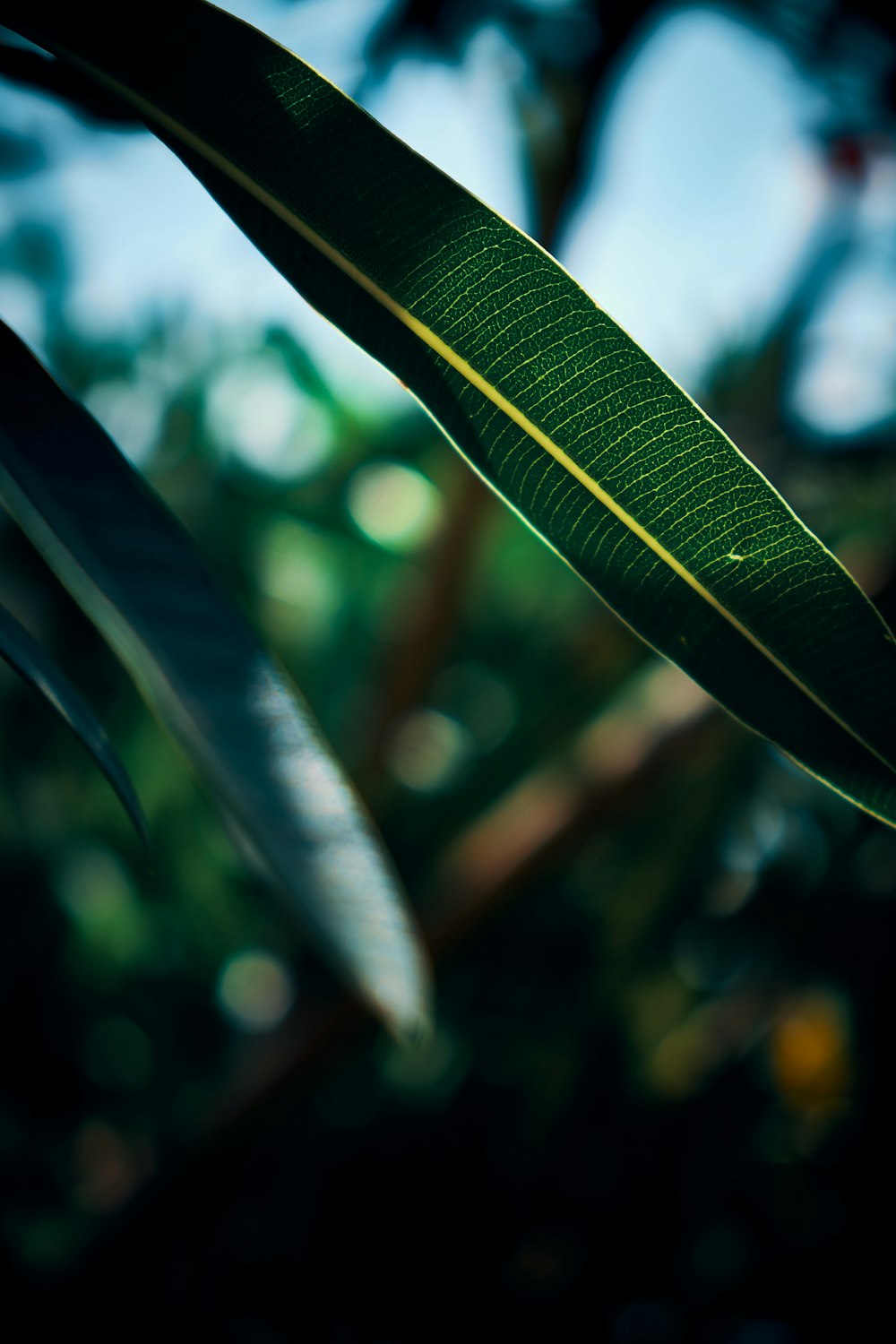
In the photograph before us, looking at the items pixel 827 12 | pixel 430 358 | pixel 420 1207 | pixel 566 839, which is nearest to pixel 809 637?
pixel 430 358

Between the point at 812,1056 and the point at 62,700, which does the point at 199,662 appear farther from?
the point at 812,1056

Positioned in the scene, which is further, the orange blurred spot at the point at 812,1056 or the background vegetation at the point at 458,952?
the orange blurred spot at the point at 812,1056

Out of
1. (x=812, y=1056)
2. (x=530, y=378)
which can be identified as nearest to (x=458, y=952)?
(x=812, y=1056)

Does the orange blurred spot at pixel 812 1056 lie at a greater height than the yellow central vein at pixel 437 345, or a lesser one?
lesser

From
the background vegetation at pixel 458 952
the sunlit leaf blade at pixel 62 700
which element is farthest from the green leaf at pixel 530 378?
the background vegetation at pixel 458 952

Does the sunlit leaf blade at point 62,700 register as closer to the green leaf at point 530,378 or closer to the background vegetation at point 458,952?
the green leaf at point 530,378

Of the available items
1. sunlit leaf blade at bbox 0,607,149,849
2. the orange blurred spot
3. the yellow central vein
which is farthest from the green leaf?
the orange blurred spot
